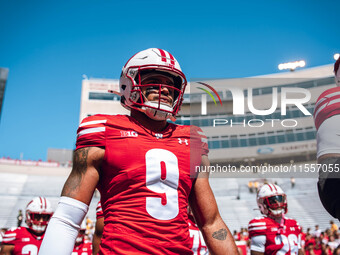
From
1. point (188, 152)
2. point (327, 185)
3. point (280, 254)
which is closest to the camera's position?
point (327, 185)

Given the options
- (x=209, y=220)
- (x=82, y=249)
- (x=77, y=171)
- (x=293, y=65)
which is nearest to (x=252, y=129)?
(x=209, y=220)

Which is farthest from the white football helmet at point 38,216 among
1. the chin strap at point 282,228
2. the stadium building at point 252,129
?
the chin strap at point 282,228

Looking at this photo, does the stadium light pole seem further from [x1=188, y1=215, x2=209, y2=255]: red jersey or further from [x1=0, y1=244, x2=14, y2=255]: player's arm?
[x1=0, y1=244, x2=14, y2=255]: player's arm

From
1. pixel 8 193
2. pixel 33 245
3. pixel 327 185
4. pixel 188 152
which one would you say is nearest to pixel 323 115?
pixel 327 185

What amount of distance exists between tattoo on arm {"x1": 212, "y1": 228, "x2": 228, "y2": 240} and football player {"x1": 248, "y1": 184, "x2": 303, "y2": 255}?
333cm

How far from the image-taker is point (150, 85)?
6.90 ft

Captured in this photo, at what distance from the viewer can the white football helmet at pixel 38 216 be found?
5.13 m

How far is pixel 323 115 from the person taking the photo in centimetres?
141

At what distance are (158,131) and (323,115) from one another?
1067mm

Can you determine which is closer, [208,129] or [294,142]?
[208,129]

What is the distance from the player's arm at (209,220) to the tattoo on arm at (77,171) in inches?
29.1

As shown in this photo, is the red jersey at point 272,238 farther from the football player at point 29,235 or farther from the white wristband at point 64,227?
the white wristband at point 64,227

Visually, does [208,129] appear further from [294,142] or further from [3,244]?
[294,142]

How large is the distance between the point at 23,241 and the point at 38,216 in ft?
1.41
